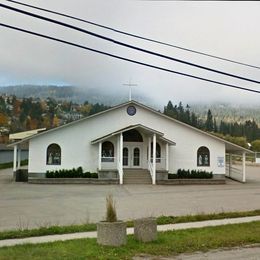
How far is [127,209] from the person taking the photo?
19984 millimetres

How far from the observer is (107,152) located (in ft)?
125

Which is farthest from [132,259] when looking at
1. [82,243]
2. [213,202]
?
[213,202]

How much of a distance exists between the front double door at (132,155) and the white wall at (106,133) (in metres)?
1.98

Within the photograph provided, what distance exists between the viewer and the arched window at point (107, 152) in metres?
37.8

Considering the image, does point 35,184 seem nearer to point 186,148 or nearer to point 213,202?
point 186,148

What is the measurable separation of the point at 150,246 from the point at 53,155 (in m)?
26.2

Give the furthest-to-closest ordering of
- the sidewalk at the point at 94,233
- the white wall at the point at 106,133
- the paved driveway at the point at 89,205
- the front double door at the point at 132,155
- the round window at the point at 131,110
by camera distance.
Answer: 1. the front double door at the point at 132,155
2. the round window at the point at 131,110
3. the white wall at the point at 106,133
4. the paved driveway at the point at 89,205
5. the sidewalk at the point at 94,233

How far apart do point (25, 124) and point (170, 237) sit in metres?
128

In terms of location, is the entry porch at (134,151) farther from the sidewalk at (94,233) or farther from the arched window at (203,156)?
the sidewalk at (94,233)

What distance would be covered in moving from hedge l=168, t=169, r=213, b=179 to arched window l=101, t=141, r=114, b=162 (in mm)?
4734

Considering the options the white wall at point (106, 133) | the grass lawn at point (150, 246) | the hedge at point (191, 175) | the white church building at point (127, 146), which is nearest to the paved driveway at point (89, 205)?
the grass lawn at point (150, 246)

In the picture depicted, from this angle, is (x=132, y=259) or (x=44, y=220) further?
(x=44, y=220)

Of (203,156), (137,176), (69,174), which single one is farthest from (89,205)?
(203,156)

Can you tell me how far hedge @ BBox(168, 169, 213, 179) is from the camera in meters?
37.8
